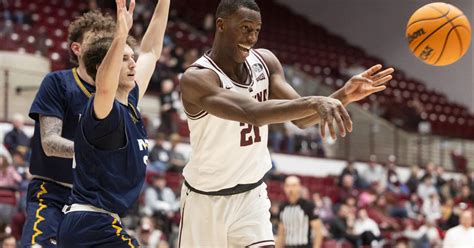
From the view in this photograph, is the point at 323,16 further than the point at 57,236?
Yes

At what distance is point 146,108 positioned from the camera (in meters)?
15.9

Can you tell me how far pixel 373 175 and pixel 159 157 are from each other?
19.2 feet

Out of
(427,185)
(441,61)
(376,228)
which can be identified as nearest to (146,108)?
(376,228)

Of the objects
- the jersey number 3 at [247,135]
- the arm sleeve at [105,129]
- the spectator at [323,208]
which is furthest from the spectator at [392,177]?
the arm sleeve at [105,129]

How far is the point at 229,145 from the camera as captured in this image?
17.0ft

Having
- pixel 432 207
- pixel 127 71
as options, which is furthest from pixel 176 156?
pixel 127 71

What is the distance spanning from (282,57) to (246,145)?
17343 mm

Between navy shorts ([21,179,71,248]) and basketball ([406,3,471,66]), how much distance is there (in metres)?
2.74

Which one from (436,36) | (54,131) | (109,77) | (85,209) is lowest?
(85,209)

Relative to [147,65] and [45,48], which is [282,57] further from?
[147,65]

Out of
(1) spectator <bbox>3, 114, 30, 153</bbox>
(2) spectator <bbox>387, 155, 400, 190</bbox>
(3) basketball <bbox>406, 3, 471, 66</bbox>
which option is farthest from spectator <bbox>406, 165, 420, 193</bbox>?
(3) basketball <bbox>406, 3, 471, 66</bbox>

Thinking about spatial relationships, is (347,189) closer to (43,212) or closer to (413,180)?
(413,180)

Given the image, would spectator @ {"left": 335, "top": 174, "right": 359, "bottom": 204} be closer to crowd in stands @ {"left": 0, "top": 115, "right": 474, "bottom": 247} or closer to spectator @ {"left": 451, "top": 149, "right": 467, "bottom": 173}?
crowd in stands @ {"left": 0, "top": 115, "right": 474, "bottom": 247}

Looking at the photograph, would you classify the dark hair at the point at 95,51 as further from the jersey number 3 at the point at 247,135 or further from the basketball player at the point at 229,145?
the jersey number 3 at the point at 247,135
